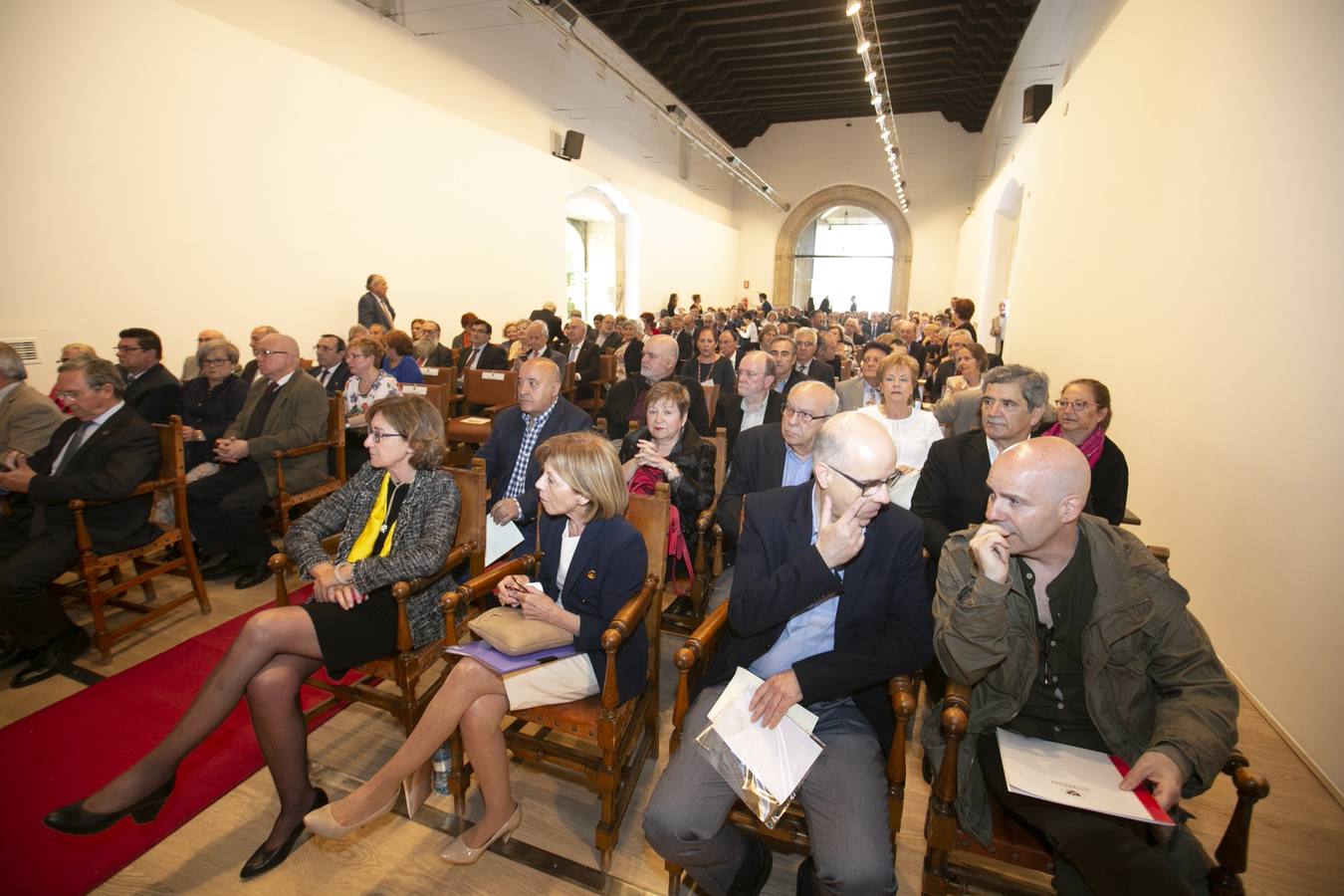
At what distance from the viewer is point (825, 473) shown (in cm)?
174

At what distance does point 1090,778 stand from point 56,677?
4.03 metres

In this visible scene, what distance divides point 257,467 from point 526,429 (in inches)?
76.6

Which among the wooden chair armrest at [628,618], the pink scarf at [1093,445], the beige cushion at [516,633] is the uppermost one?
the pink scarf at [1093,445]

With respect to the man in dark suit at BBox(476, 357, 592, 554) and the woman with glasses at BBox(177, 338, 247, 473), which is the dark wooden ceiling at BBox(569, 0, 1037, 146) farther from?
the woman with glasses at BBox(177, 338, 247, 473)

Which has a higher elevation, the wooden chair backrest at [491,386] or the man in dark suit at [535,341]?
the man in dark suit at [535,341]

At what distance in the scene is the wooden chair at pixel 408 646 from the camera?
7.13 feet

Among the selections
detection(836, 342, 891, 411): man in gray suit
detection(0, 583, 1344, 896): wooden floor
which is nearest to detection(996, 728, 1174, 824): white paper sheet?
detection(0, 583, 1344, 896): wooden floor

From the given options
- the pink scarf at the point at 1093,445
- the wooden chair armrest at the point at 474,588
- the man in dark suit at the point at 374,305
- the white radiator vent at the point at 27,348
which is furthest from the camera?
the man in dark suit at the point at 374,305

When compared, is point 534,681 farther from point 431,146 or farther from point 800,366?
point 431,146

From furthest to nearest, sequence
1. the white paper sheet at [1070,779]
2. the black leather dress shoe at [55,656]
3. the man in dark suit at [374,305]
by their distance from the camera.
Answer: the man in dark suit at [374,305] < the black leather dress shoe at [55,656] < the white paper sheet at [1070,779]

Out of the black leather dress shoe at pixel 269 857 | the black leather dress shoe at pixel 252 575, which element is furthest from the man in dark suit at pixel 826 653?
the black leather dress shoe at pixel 252 575

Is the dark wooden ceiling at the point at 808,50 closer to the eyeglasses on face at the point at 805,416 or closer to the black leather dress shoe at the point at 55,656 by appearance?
the eyeglasses on face at the point at 805,416

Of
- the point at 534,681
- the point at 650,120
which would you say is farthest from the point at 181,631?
the point at 650,120

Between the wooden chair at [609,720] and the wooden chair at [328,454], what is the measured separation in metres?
2.06
